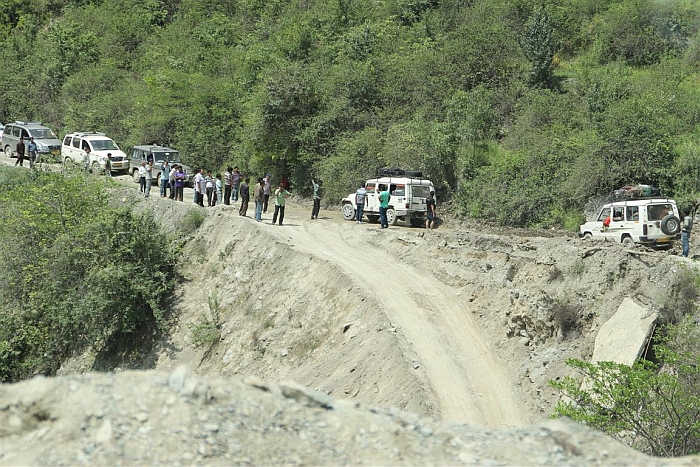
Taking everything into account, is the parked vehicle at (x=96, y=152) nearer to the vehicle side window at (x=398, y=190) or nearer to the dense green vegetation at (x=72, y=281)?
the dense green vegetation at (x=72, y=281)

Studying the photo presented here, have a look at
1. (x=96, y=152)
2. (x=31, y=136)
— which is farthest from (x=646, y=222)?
(x=31, y=136)

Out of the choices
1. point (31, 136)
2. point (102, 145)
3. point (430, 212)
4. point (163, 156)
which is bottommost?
point (430, 212)

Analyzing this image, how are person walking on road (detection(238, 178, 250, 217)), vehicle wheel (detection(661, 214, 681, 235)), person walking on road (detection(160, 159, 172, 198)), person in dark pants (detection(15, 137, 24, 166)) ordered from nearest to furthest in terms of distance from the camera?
1. vehicle wheel (detection(661, 214, 681, 235))
2. person walking on road (detection(238, 178, 250, 217))
3. person walking on road (detection(160, 159, 172, 198))
4. person in dark pants (detection(15, 137, 24, 166))

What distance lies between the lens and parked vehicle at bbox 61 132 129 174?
3816 centimetres

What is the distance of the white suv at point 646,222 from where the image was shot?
904 inches

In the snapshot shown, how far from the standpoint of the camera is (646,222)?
23.0m

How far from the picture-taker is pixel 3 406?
10188 millimetres

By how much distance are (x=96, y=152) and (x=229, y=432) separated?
31000 mm

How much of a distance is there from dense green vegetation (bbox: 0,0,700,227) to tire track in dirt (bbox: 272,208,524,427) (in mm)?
6430

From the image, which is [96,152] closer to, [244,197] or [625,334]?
[244,197]

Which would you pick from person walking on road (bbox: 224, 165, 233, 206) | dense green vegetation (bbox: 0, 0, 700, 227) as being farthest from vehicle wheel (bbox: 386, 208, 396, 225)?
person walking on road (bbox: 224, 165, 233, 206)

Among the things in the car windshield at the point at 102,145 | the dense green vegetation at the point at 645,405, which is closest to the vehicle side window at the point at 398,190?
the dense green vegetation at the point at 645,405

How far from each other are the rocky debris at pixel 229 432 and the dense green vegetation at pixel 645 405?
4964mm

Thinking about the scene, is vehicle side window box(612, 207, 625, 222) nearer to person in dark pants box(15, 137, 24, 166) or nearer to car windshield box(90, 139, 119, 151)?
car windshield box(90, 139, 119, 151)
